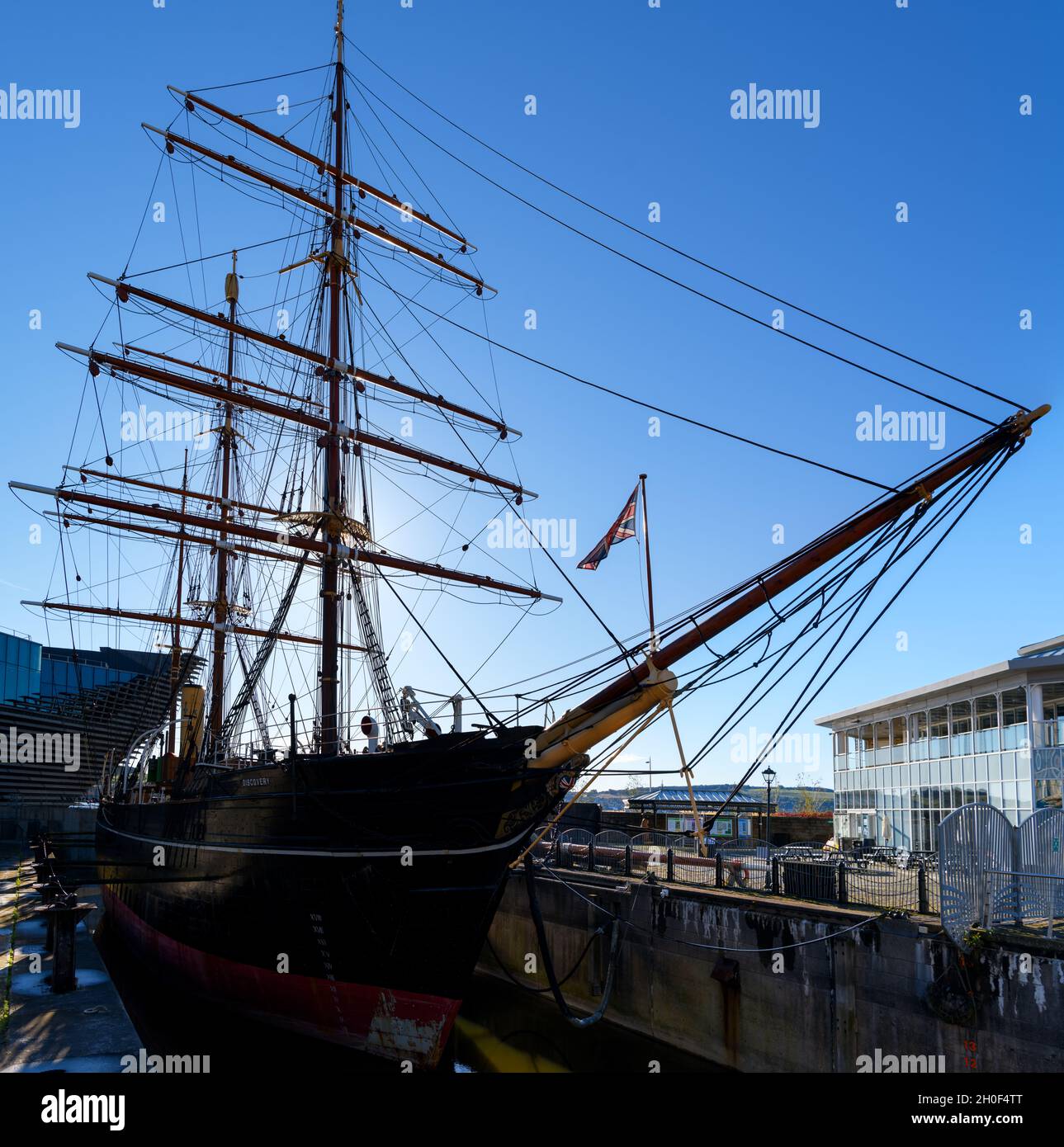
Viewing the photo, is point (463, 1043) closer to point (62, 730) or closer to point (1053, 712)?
point (1053, 712)

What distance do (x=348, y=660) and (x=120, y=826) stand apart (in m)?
10.3

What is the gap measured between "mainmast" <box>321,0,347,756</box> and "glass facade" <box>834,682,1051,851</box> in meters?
15.0

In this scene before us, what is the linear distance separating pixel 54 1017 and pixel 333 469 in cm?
1255

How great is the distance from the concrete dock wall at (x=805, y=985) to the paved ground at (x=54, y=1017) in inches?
368

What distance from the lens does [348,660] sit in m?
25.3

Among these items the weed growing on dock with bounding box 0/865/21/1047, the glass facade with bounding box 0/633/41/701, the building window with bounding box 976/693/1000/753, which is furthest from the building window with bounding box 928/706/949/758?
the glass facade with bounding box 0/633/41/701

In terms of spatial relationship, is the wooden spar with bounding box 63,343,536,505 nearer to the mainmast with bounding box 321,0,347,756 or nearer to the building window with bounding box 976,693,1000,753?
the mainmast with bounding box 321,0,347,756

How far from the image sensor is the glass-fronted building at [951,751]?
68.7 ft

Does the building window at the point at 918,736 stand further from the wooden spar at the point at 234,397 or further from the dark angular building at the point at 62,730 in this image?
the dark angular building at the point at 62,730

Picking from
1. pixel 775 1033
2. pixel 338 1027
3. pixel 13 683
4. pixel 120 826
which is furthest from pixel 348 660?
pixel 13 683

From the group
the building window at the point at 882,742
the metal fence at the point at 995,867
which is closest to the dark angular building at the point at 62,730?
the building window at the point at 882,742

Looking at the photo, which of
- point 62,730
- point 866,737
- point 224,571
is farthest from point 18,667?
point 866,737
